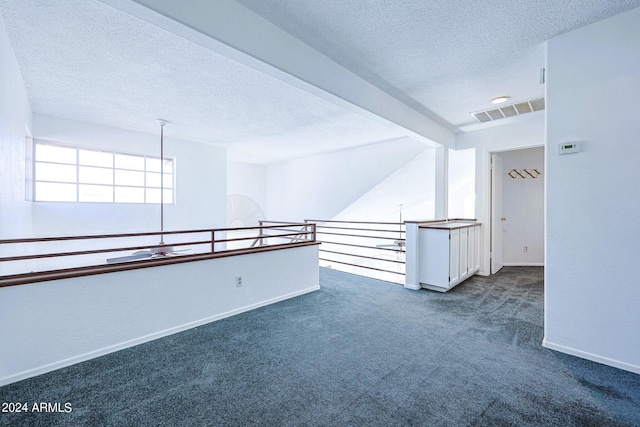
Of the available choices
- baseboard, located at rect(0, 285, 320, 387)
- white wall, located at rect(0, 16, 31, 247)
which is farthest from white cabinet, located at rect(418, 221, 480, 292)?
white wall, located at rect(0, 16, 31, 247)

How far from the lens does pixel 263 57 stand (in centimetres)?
198

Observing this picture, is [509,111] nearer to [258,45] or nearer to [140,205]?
[258,45]

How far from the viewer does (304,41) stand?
7.31 ft

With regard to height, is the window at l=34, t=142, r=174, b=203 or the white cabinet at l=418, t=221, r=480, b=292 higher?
the window at l=34, t=142, r=174, b=203

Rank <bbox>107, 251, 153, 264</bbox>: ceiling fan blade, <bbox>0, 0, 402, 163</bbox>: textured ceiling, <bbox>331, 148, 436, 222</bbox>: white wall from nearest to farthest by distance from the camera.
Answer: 1. <bbox>0, 0, 402, 163</bbox>: textured ceiling
2. <bbox>107, 251, 153, 264</bbox>: ceiling fan blade
3. <bbox>331, 148, 436, 222</bbox>: white wall

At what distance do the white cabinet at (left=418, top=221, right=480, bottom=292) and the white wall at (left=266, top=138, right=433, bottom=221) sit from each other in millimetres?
1715

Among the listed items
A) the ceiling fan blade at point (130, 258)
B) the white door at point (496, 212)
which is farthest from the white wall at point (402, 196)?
the ceiling fan blade at point (130, 258)

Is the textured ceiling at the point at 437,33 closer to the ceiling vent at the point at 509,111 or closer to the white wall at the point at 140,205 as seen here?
the ceiling vent at the point at 509,111

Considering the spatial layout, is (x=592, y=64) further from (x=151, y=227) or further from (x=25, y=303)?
(x=151, y=227)

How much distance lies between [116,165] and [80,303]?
10.9ft

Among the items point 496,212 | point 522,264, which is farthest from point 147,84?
point 522,264

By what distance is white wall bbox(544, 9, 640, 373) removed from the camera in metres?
1.91

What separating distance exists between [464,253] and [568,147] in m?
2.19

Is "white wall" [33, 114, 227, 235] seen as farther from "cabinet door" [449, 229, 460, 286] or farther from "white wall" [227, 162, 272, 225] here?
"cabinet door" [449, 229, 460, 286]
